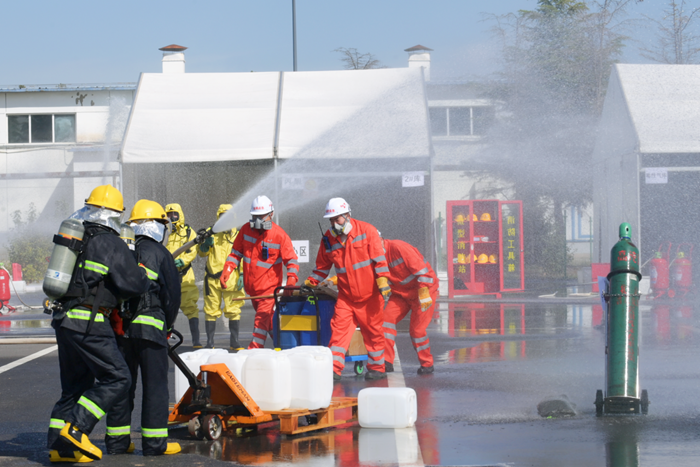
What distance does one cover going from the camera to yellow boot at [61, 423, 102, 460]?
4.80m

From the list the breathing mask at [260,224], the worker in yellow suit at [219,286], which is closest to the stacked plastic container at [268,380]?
the breathing mask at [260,224]

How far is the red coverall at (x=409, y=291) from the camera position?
8.05 m

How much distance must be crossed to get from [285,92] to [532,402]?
12602 mm

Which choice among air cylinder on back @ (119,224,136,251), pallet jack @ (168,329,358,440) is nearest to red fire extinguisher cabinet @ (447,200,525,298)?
pallet jack @ (168,329,358,440)

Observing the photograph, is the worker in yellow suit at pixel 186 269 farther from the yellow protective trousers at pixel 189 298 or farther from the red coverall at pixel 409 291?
the red coverall at pixel 409 291

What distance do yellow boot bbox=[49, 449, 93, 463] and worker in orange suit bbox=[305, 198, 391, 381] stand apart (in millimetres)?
3019

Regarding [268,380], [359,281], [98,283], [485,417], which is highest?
[98,283]

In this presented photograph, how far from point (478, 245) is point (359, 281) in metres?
10.6

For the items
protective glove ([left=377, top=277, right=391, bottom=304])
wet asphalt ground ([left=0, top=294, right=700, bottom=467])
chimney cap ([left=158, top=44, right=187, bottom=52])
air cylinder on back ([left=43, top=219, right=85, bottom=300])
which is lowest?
wet asphalt ground ([left=0, top=294, right=700, bottom=467])

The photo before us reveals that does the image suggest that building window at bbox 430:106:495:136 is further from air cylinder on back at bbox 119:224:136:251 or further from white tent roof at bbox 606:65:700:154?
air cylinder on back at bbox 119:224:136:251

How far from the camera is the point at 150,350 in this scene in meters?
5.18

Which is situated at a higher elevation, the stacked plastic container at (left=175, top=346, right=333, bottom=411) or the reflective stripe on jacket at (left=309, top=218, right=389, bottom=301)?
the reflective stripe on jacket at (left=309, top=218, right=389, bottom=301)

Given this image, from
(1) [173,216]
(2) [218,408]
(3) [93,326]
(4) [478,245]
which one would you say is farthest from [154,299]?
(4) [478,245]

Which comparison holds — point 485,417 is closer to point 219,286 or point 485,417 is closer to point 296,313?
point 296,313
